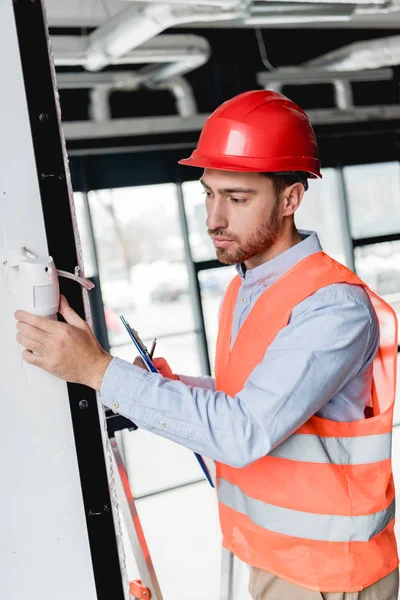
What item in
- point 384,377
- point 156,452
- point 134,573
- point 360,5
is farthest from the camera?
point 156,452

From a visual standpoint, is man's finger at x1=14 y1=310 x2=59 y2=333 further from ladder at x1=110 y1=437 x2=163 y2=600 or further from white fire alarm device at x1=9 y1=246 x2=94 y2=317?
ladder at x1=110 y1=437 x2=163 y2=600

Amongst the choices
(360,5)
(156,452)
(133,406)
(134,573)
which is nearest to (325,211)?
(156,452)

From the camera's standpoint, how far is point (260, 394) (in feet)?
4.09

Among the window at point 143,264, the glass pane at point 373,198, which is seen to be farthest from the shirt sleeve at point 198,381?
the glass pane at point 373,198

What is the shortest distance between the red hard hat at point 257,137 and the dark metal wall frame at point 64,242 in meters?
0.48

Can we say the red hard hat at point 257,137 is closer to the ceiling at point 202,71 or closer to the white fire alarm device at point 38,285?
the white fire alarm device at point 38,285

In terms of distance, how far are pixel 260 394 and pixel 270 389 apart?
0.02 metres

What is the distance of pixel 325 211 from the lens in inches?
265

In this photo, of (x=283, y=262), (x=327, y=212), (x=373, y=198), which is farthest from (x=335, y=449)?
(x=373, y=198)

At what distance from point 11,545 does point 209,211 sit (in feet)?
2.48

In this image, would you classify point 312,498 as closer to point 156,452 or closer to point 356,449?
point 356,449

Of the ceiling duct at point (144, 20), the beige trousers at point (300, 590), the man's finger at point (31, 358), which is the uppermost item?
the ceiling duct at point (144, 20)

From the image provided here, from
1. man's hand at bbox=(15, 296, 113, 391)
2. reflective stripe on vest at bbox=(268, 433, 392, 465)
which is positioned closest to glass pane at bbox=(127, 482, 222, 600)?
reflective stripe on vest at bbox=(268, 433, 392, 465)

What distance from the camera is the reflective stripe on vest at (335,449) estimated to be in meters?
1.44
